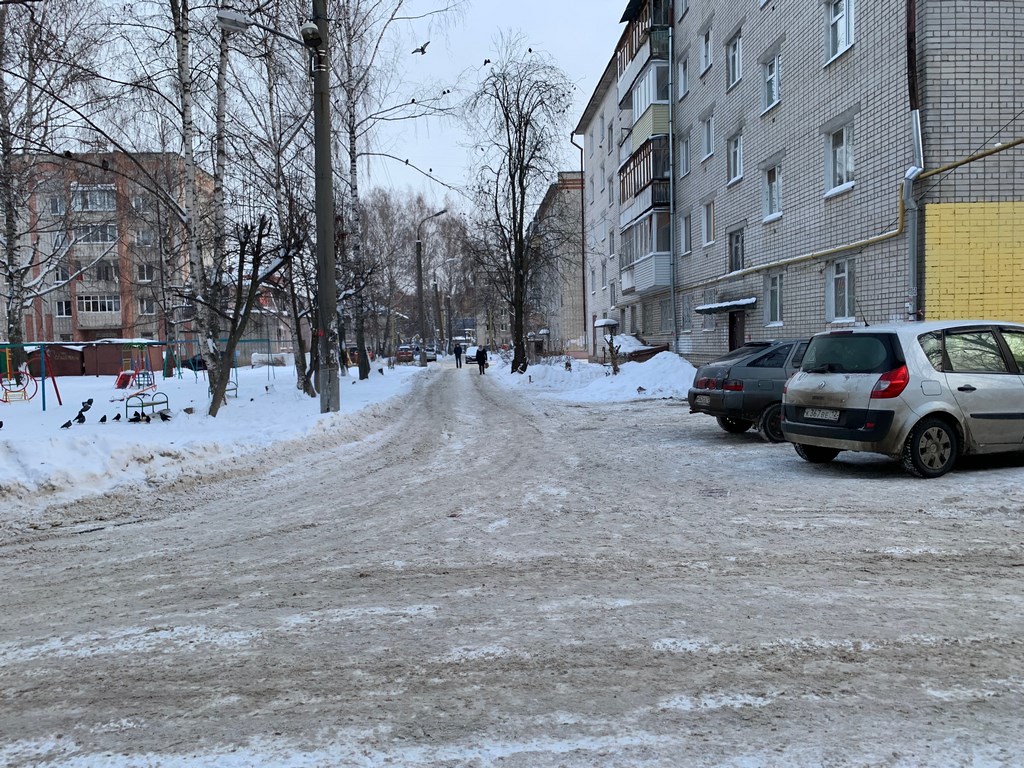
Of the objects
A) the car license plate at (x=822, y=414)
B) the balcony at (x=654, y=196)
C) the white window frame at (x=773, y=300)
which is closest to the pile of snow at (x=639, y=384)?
the white window frame at (x=773, y=300)

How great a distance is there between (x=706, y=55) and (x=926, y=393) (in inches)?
813

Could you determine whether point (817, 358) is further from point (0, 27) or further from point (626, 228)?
point (626, 228)

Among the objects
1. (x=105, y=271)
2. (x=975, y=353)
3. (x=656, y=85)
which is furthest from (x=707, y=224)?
(x=105, y=271)

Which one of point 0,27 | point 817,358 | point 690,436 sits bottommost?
point 690,436

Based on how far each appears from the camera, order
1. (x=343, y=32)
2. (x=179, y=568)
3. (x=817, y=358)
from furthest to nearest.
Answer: (x=343, y=32), (x=817, y=358), (x=179, y=568)

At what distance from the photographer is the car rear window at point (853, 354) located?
6742 millimetres

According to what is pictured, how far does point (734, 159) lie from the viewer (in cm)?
2156

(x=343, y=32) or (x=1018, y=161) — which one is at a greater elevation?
(x=343, y=32)

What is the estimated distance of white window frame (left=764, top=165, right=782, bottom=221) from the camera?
61.2ft

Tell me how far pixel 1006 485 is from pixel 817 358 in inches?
83.9

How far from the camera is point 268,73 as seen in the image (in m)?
16.0

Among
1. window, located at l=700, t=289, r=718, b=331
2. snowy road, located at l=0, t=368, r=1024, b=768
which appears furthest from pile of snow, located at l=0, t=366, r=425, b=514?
window, located at l=700, t=289, r=718, b=331

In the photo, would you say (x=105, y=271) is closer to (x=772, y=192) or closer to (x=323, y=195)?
(x=323, y=195)

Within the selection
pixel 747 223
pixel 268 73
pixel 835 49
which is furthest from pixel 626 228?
pixel 268 73
